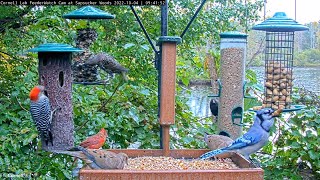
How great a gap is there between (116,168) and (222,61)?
4.46ft

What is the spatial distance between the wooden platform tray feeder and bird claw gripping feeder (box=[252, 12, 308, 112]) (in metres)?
0.79

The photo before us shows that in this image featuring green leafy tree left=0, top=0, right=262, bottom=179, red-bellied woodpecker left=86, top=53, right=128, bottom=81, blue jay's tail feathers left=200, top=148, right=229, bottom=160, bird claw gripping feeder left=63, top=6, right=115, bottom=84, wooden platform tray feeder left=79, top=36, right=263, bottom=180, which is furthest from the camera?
green leafy tree left=0, top=0, right=262, bottom=179

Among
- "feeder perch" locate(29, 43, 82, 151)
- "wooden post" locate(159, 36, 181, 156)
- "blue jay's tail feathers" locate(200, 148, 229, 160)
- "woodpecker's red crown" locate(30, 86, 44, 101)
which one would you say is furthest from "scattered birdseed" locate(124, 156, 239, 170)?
"woodpecker's red crown" locate(30, 86, 44, 101)

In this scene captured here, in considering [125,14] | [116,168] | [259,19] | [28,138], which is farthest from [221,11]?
[116,168]

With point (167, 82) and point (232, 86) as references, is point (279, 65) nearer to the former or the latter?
point (232, 86)

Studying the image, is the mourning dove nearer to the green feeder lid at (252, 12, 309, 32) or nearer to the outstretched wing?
the outstretched wing

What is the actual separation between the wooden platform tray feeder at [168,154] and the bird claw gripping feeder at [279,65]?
79 cm

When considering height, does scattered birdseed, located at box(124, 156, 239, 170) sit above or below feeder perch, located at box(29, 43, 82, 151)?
below

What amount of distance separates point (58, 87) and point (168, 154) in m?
0.72

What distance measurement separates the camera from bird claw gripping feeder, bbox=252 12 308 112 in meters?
3.49

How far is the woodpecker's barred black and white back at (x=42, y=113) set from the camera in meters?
2.95

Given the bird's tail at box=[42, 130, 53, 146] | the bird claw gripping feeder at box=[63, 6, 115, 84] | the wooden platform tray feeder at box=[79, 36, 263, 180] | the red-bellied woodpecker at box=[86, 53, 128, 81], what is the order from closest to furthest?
1. the wooden platform tray feeder at box=[79, 36, 263, 180]
2. the bird's tail at box=[42, 130, 53, 146]
3. the red-bellied woodpecker at box=[86, 53, 128, 81]
4. the bird claw gripping feeder at box=[63, 6, 115, 84]

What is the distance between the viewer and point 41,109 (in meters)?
2.95

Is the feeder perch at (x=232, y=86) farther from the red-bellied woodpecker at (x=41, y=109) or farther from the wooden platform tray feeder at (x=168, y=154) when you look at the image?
the red-bellied woodpecker at (x=41, y=109)
